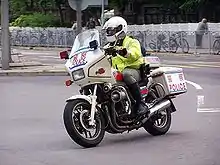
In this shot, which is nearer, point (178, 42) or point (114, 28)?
point (114, 28)

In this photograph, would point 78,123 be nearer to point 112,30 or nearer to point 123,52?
point 123,52

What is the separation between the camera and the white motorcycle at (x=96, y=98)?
8922mm

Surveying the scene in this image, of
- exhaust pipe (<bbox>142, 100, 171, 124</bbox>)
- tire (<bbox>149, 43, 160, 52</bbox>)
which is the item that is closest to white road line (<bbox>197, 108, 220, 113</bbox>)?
exhaust pipe (<bbox>142, 100, 171, 124</bbox>)

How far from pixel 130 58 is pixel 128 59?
6cm

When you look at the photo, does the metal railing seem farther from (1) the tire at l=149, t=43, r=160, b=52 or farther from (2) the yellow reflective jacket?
(2) the yellow reflective jacket

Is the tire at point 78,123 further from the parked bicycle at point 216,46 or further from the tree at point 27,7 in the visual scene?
the tree at point 27,7

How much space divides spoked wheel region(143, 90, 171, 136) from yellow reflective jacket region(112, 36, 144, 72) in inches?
29.4

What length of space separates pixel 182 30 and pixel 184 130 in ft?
85.2

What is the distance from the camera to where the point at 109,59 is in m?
9.31

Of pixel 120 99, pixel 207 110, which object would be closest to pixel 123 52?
pixel 120 99

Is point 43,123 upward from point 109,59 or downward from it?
downward

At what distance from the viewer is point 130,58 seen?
941 cm

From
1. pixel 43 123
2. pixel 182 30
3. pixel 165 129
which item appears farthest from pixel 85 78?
pixel 182 30

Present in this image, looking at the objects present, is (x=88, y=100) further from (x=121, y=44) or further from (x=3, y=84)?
(x=3, y=84)
